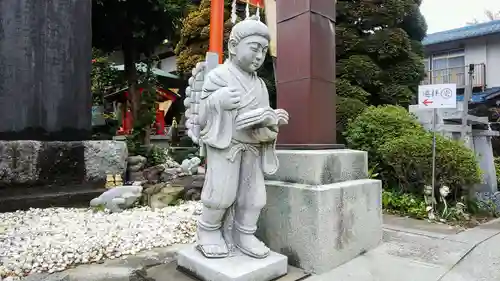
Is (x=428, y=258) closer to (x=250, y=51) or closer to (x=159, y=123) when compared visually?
(x=250, y=51)

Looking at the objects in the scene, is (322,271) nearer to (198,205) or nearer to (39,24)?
(198,205)

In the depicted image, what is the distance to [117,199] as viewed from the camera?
180 inches

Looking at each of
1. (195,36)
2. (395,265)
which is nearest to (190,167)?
(395,265)

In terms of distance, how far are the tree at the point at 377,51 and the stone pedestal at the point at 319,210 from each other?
584 cm

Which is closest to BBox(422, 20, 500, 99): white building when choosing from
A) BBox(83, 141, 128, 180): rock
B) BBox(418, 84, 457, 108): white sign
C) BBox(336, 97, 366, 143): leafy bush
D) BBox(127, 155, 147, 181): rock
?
BBox(336, 97, 366, 143): leafy bush

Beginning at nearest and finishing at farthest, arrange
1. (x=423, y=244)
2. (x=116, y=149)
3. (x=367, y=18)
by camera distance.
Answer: (x=423, y=244)
(x=116, y=149)
(x=367, y=18)

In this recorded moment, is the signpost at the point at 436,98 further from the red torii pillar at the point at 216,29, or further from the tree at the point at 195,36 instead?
the tree at the point at 195,36

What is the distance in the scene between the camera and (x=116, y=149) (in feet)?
17.6

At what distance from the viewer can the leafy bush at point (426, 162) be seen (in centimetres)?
488

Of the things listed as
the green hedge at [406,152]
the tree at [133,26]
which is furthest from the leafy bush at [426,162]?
the tree at [133,26]

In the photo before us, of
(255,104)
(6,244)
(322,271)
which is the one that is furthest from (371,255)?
(6,244)

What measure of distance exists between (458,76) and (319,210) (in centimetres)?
1594

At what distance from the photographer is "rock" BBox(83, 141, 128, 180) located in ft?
16.7

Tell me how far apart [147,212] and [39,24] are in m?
3.16
